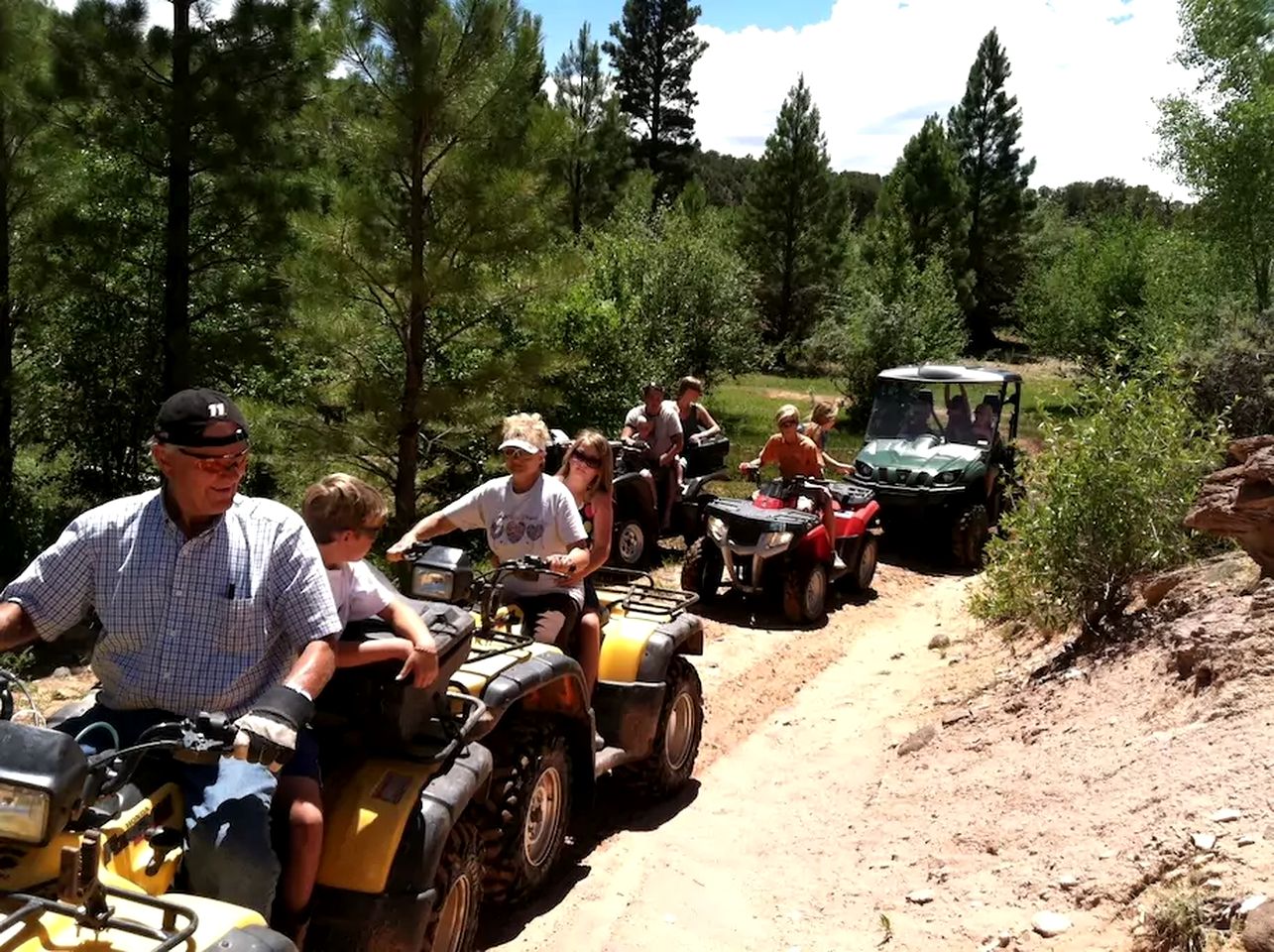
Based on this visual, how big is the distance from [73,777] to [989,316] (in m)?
45.6

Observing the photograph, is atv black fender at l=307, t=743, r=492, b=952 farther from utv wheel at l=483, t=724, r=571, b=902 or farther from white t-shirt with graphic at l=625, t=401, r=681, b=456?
white t-shirt with graphic at l=625, t=401, r=681, b=456

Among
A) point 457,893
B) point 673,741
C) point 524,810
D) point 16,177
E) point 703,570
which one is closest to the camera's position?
point 457,893

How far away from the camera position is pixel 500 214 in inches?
416

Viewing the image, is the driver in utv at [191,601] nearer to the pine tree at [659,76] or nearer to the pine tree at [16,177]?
the pine tree at [16,177]

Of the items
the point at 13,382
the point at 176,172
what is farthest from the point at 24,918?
the point at 13,382

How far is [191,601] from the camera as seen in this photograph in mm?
2871

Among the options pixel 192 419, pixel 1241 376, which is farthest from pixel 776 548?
pixel 192 419

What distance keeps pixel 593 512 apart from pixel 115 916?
3360 mm

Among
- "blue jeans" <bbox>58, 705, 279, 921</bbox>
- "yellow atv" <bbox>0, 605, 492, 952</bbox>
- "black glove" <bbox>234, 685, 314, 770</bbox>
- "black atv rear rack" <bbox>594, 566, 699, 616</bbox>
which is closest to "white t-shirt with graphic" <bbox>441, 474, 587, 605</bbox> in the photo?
"black atv rear rack" <bbox>594, 566, 699, 616</bbox>

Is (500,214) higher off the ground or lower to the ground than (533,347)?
higher

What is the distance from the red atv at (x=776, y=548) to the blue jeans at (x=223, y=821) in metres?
6.77

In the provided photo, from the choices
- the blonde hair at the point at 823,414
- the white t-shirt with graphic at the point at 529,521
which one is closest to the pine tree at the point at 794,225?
the blonde hair at the point at 823,414

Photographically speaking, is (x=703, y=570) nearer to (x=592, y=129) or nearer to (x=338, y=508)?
(x=338, y=508)

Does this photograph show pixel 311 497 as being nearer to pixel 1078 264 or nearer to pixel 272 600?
pixel 272 600
